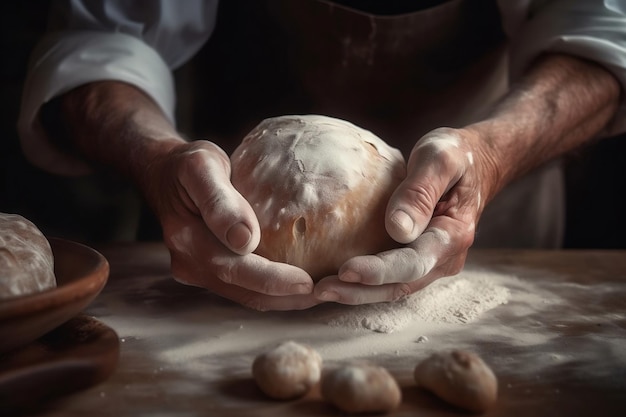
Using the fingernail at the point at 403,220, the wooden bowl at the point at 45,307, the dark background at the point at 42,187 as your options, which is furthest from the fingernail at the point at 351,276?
the dark background at the point at 42,187

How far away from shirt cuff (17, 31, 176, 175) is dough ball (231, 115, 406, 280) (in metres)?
0.61

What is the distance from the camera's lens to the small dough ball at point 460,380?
792mm

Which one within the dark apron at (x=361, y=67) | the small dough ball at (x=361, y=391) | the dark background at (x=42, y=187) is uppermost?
the dark apron at (x=361, y=67)

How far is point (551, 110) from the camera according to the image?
161 cm

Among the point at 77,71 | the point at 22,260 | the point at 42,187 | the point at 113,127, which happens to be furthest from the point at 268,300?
the point at 42,187

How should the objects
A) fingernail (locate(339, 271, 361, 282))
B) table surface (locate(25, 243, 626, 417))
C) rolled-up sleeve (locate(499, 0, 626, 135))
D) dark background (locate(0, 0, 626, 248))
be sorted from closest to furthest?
table surface (locate(25, 243, 626, 417)), fingernail (locate(339, 271, 361, 282)), rolled-up sleeve (locate(499, 0, 626, 135)), dark background (locate(0, 0, 626, 248))

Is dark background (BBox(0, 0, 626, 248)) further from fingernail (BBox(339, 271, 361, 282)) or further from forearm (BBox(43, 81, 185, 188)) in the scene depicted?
fingernail (BBox(339, 271, 361, 282))

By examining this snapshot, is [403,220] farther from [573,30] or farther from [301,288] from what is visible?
[573,30]

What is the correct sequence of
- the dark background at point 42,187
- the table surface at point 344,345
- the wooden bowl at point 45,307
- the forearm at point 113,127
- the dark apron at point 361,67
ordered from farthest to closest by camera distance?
the dark background at point 42,187 < the dark apron at point 361,67 < the forearm at point 113,127 < the table surface at point 344,345 < the wooden bowl at point 45,307

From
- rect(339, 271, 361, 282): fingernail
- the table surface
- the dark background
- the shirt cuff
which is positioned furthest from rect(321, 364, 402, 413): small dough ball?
the dark background

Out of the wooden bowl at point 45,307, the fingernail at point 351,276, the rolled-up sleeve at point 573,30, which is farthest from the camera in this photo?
the rolled-up sleeve at point 573,30

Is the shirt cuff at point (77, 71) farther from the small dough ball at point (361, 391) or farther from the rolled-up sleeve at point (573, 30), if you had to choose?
the small dough ball at point (361, 391)

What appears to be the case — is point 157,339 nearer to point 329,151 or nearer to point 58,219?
point 329,151

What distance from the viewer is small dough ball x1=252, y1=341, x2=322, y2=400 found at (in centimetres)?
82
